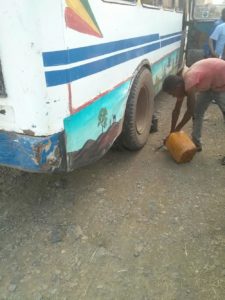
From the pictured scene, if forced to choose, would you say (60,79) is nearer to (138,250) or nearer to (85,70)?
(85,70)

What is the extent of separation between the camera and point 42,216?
287 cm

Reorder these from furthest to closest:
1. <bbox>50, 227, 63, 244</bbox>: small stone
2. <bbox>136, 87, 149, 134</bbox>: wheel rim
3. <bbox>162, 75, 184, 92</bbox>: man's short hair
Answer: <bbox>136, 87, 149, 134</bbox>: wheel rim
<bbox>162, 75, 184, 92</bbox>: man's short hair
<bbox>50, 227, 63, 244</bbox>: small stone

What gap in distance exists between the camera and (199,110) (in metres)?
3.94

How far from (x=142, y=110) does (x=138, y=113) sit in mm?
82

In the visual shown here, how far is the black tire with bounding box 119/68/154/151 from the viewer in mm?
3471

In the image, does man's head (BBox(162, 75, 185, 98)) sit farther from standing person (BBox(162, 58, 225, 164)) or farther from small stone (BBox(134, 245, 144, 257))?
small stone (BBox(134, 245, 144, 257))

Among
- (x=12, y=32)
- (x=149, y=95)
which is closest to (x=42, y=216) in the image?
(x=12, y=32)

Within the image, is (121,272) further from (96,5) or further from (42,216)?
(96,5)

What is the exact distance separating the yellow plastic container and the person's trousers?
0.33 meters

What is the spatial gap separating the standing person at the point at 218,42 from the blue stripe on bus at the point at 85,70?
2833 mm

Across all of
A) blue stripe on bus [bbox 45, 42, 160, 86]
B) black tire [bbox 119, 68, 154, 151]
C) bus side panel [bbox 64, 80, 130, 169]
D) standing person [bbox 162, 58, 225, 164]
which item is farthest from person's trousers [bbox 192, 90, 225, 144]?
bus side panel [bbox 64, 80, 130, 169]

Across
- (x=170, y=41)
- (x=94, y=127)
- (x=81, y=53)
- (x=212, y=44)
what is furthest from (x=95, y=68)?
(x=212, y=44)

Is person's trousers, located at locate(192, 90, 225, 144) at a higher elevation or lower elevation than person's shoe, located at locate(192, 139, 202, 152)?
higher

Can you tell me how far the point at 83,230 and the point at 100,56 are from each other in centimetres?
136
